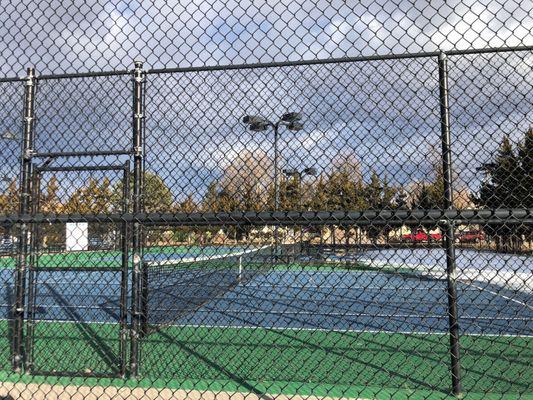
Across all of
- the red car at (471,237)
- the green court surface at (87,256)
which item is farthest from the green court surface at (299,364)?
the red car at (471,237)

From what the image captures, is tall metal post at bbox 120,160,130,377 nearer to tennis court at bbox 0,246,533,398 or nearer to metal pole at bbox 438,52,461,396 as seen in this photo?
tennis court at bbox 0,246,533,398

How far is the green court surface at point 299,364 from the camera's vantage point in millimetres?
4469

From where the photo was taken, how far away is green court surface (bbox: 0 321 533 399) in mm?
4469

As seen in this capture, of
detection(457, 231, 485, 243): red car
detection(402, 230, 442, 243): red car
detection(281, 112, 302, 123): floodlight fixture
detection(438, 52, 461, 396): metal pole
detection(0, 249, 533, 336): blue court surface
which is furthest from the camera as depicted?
detection(402, 230, 442, 243): red car

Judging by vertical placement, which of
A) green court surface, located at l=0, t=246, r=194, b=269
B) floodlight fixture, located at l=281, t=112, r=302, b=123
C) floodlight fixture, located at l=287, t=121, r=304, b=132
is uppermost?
floodlight fixture, located at l=281, t=112, r=302, b=123

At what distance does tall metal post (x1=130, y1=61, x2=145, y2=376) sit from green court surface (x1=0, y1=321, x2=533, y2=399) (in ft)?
0.84

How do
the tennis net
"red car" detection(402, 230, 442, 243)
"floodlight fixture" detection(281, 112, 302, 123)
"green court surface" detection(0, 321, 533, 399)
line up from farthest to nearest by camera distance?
1. the tennis net
2. "green court surface" detection(0, 321, 533, 399)
3. "red car" detection(402, 230, 442, 243)
4. "floodlight fixture" detection(281, 112, 302, 123)

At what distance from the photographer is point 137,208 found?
181 inches

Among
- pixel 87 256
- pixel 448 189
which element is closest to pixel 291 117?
pixel 448 189

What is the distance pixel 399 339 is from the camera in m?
6.31

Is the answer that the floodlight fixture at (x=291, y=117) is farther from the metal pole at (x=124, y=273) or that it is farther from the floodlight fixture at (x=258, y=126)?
the metal pole at (x=124, y=273)

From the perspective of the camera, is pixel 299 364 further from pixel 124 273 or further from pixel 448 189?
pixel 448 189

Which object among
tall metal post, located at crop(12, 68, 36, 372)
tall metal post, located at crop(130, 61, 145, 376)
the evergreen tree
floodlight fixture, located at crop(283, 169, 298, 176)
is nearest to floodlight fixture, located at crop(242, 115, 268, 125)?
floodlight fixture, located at crop(283, 169, 298, 176)

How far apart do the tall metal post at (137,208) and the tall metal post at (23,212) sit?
101 centimetres
